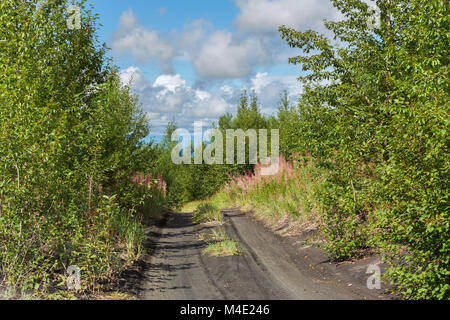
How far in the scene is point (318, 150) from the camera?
8062 mm

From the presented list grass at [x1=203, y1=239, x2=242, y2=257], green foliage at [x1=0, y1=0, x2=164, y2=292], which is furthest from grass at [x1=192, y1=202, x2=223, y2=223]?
green foliage at [x1=0, y1=0, x2=164, y2=292]

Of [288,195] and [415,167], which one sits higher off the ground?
[415,167]

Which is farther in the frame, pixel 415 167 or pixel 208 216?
pixel 208 216

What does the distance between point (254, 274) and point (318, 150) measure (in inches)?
113

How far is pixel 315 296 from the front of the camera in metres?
6.26

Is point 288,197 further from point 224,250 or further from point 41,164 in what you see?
point 41,164

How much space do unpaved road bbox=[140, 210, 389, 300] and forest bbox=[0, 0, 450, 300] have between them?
1.77 ft

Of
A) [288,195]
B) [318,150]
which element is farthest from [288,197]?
[318,150]

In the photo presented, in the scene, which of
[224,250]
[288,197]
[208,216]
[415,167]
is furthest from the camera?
[208,216]

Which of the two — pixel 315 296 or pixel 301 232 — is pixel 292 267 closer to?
pixel 315 296

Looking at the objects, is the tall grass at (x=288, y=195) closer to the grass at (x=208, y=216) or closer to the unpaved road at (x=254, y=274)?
the unpaved road at (x=254, y=274)

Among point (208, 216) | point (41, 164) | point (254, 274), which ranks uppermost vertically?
point (41, 164)

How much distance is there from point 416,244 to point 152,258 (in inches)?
250
